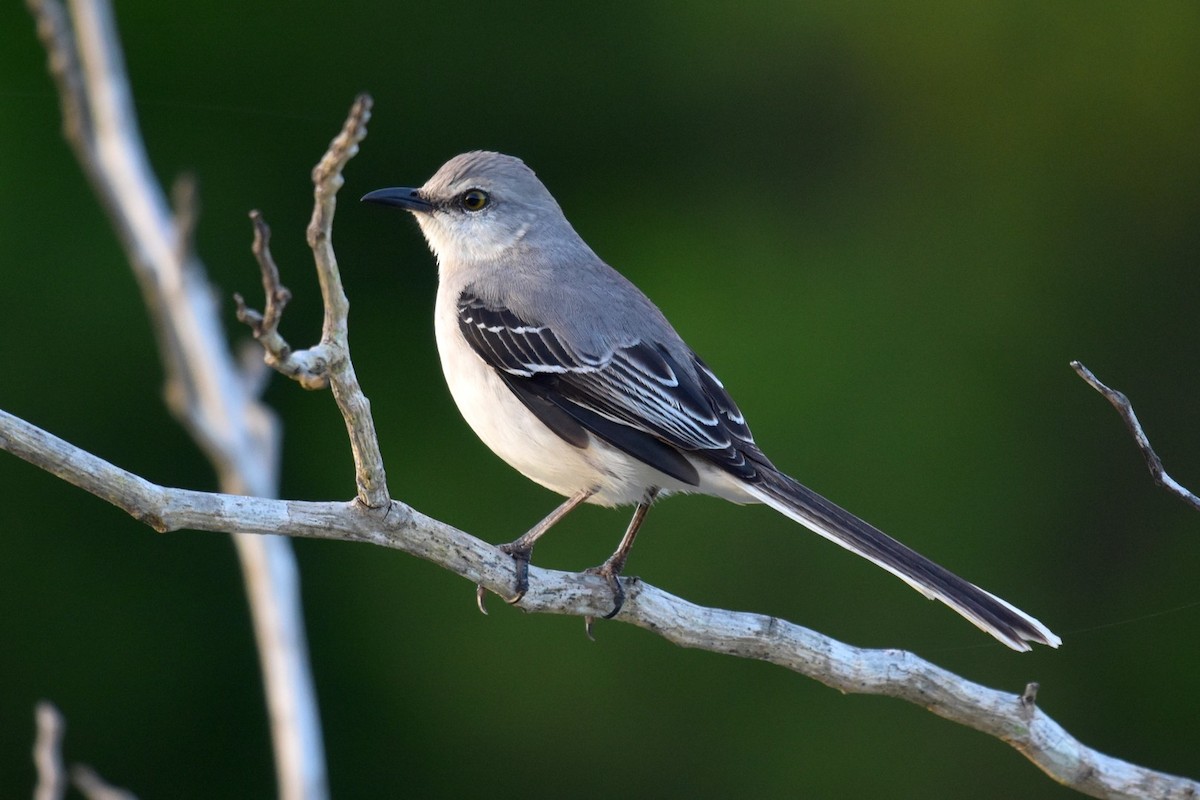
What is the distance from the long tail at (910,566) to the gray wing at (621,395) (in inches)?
5.5

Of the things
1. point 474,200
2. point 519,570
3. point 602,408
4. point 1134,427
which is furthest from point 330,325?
point 474,200

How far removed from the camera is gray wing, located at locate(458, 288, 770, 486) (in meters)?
3.65

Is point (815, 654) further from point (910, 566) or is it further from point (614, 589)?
point (614, 589)

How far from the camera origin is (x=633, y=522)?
3840 millimetres

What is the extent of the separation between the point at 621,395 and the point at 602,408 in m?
0.08

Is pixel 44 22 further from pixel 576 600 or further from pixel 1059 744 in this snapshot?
pixel 1059 744

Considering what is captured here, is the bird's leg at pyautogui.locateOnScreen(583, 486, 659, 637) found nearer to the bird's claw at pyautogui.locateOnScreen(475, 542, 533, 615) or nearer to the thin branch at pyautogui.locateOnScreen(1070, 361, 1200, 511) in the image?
the bird's claw at pyautogui.locateOnScreen(475, 542, 533, 615)

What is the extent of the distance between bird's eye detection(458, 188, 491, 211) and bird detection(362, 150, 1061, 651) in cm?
17

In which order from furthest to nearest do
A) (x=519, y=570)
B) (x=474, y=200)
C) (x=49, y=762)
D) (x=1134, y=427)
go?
(x=474, y=200) → (x=519, y=570) → (x=49, y=762) → (x=1134, y=427)

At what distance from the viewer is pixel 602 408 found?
146 inches

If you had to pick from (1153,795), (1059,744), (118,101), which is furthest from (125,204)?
(1153,795)

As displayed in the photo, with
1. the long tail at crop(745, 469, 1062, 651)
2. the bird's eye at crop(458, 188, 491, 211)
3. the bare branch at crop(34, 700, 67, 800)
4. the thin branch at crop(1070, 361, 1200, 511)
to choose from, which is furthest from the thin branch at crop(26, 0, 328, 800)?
the thin branch at crop(1070, 361, 1200, 511)

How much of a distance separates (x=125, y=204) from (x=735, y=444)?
6.18 ft

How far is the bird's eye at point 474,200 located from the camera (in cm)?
438
